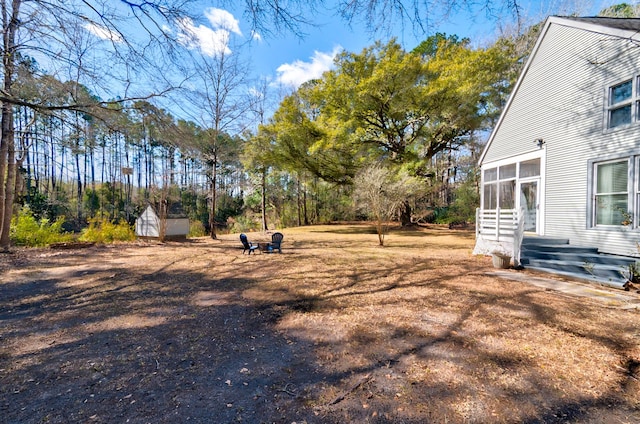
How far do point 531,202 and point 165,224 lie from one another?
15.0 meters

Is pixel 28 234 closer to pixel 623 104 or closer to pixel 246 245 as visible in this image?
pixel 246 245

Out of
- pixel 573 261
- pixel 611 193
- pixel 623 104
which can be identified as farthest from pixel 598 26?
pixel 573 261

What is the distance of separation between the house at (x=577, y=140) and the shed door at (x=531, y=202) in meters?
0.03

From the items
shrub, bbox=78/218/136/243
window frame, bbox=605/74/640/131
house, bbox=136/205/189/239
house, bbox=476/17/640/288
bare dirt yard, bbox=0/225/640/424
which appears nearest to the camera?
bare dirt yard, bbox=0/225/640/424

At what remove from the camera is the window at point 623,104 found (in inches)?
253

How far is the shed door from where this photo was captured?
894 cm

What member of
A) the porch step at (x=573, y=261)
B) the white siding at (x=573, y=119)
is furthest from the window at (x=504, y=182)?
the porch step at (x=573, y=261)

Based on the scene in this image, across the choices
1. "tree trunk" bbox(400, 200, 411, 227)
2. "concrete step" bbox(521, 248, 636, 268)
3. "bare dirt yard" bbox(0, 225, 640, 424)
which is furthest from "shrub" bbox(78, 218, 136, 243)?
"tree trunk" bbox(400, 200, 411, 227)

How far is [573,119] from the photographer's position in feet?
25.5

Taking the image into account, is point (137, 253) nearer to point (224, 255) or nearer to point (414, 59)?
point (224, 255)

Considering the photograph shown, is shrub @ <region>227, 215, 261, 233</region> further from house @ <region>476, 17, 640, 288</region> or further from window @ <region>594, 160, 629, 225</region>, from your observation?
window @ <region>594, 160, 629, 225</region>

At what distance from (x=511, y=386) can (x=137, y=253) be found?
11.1 m

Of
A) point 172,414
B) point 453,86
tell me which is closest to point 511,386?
point 172,414

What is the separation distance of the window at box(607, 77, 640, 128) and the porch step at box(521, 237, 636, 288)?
3.18m
